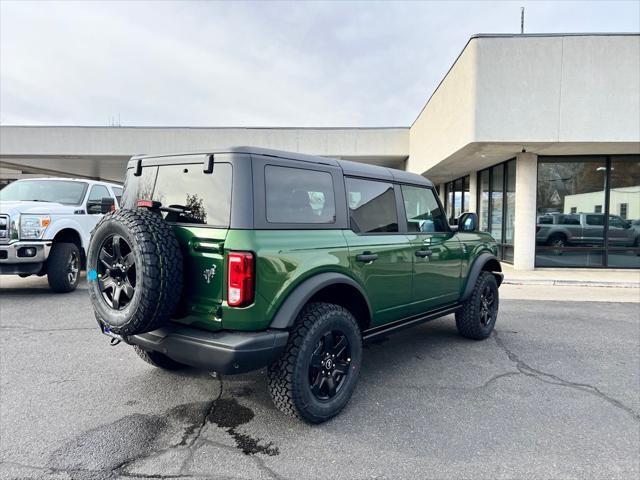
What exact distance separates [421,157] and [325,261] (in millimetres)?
13219

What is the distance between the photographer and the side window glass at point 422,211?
424cm

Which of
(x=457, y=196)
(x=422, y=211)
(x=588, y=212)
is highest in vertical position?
(x=457, y=196)

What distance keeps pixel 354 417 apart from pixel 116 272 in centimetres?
203

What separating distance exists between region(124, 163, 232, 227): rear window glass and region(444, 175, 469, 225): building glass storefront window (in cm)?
1474

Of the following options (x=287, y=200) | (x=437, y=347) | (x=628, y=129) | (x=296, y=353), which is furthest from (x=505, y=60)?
(x=296, y=353)

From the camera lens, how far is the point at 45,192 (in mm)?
8328

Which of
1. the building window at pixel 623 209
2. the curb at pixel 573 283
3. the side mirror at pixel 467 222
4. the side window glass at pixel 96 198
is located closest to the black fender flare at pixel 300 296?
the side mirror at pixel 467 222

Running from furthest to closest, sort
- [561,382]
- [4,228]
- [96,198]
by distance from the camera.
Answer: [96,198] → [4,228] → [561,382]

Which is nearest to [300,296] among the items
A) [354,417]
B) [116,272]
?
[354,417]

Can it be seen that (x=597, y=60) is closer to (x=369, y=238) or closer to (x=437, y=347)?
(x=437, y=347)

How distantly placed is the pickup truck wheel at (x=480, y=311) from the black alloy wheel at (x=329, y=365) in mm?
2251

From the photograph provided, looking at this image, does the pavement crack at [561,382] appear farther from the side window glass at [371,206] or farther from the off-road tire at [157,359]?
the off-road tire at [157,359]

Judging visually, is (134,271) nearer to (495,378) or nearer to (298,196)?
(298,196)

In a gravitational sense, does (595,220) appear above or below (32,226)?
above
